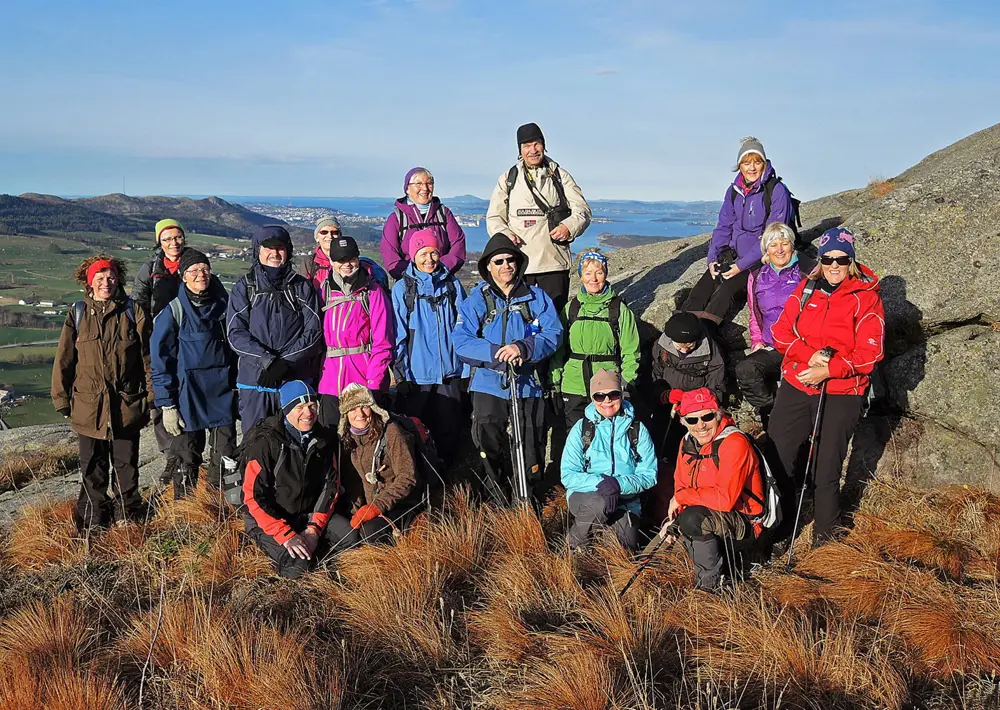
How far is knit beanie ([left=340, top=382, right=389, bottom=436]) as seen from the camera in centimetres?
638

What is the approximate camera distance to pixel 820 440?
6000 millimetres

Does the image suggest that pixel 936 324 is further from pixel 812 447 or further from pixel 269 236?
pixel 269 236

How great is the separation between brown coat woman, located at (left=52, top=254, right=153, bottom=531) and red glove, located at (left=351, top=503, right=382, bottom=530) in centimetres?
274

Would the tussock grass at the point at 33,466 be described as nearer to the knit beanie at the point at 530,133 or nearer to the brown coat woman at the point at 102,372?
the brown coat woman at the point at 102,372

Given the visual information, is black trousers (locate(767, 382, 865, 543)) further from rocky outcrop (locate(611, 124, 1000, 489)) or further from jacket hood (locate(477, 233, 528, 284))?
jacket hood (locate(477, 233, 528, 284))

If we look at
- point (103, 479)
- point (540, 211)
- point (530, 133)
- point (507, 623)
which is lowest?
point (507, 623)

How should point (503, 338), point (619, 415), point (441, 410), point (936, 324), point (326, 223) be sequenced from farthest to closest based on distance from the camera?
point (326, 223) < point (936, 324) < point (441, 410) < point (503, 338) < point (619, 415)

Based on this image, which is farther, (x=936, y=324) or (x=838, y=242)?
(x=936, y=324)

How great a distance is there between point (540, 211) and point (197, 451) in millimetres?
4785

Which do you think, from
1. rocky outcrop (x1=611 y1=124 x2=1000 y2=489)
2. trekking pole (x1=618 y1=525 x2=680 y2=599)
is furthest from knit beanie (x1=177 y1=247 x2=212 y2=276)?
rocky outcrop (x1=611 y1=124 x2=1000 y2=489)

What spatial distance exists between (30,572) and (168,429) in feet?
6.09

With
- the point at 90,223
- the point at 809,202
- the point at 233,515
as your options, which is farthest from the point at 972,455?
the point at 90,223

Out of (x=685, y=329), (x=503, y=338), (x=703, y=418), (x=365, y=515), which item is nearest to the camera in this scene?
(x=703, y=418)

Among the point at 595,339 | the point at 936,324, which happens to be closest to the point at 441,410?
the point at 595,339
